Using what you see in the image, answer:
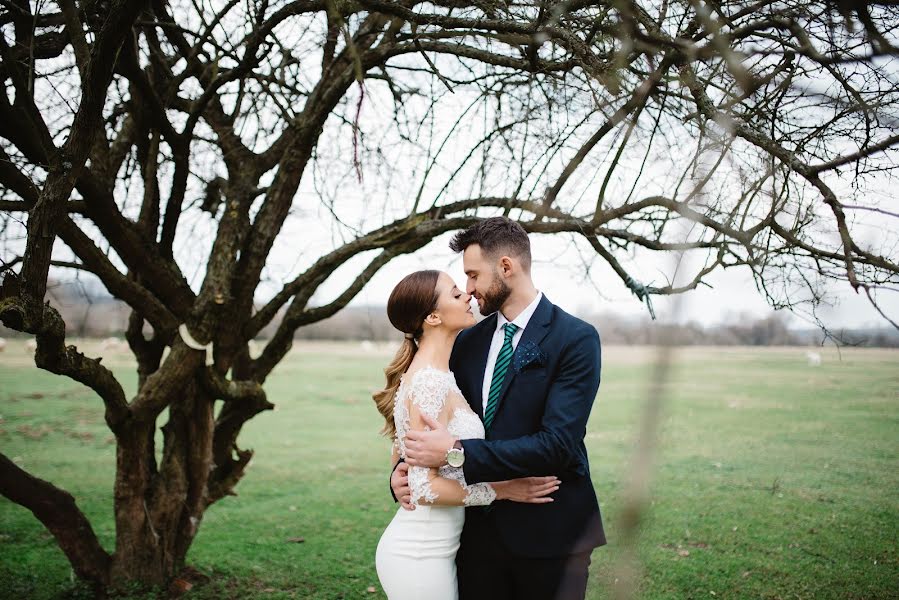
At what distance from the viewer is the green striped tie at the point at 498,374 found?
2.58 meters

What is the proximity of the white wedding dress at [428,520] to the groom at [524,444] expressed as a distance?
78 mm

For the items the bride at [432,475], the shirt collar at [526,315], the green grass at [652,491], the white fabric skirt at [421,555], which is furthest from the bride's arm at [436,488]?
the green grass at [652,491]

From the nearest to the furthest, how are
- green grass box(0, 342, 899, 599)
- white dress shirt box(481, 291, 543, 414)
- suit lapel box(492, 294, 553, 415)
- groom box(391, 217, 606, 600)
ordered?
groom box(391, 217, 606, 600)
suit lapel box(492, 294, 553, 415)
white dress shirt box(481, 291, 543, 414)
green grass box(0, 342, 899, 599)

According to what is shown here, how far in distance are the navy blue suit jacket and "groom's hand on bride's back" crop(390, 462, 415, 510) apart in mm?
279

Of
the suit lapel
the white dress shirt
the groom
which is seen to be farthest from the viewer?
the white dress shirt

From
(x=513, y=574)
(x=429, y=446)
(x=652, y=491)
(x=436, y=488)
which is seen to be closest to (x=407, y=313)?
(x=429, y=446)

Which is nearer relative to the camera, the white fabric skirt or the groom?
the groom

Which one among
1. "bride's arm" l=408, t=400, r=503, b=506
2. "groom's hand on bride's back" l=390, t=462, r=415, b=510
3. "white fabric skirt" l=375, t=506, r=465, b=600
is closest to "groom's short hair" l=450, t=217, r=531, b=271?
"bride's arm" l=408, t=400, r=503, b=506

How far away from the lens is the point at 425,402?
2510 millimetres

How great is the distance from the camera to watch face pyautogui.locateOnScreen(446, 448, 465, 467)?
A: 231cm

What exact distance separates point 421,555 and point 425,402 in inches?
22.6

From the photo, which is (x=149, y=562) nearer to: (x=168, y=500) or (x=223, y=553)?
(x=168, y=500)

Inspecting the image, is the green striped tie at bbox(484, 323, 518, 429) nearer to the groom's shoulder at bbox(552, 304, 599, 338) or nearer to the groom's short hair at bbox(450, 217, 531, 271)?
the groom's shoulder at bbox(552, 304, 599, 338)

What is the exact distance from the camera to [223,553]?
19.8ft
